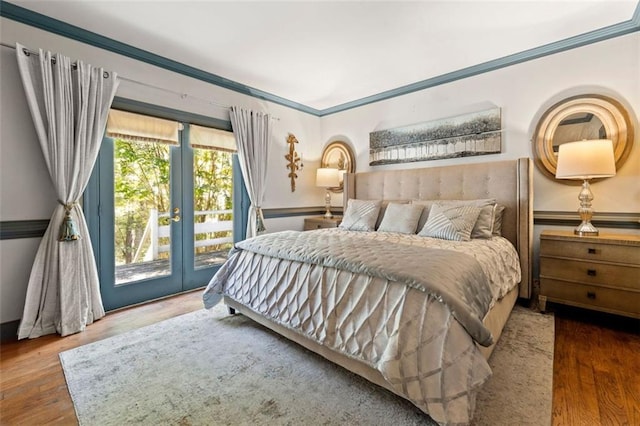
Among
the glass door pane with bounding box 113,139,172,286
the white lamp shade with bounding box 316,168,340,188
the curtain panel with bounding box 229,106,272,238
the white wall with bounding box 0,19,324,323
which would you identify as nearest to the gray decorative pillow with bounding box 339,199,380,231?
the white lamp shade with bounding box 316,168,340,188

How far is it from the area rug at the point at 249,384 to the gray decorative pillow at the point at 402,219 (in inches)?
48.5

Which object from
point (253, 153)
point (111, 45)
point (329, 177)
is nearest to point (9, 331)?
point (111, 45)

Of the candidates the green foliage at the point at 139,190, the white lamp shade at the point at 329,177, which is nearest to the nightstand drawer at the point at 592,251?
the white lamp shade at the point at 329,177

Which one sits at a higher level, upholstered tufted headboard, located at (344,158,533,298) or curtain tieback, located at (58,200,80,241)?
upholstered tufted headboard, located at (344,158,533,298)

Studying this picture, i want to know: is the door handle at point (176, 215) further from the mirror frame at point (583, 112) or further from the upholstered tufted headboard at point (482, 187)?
the mirror frame at point (583, 112)

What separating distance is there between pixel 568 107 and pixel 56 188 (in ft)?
15.6

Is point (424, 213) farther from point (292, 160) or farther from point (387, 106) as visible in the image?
point (292, 160)

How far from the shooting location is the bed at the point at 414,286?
4.36 ft

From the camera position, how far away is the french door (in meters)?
2.86

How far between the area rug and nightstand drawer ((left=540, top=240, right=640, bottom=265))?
0.68 m

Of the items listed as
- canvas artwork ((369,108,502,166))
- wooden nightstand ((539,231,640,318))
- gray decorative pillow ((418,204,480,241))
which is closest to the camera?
wooden nightstand ((539,231,640,318))

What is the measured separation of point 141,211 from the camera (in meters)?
3.09

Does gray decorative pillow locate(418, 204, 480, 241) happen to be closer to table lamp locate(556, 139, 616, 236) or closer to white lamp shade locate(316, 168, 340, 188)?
table lamp locate(556, 139, 616, 236)

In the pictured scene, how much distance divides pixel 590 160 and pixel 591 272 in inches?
37.3
